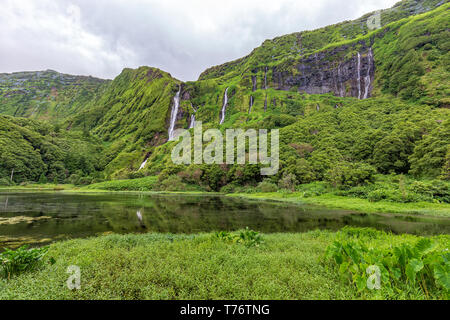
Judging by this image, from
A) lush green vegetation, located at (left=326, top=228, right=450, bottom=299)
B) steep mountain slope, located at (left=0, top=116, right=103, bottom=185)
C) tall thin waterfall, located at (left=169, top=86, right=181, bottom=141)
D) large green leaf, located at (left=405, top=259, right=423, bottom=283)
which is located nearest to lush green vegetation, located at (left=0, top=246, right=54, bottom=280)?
lush green vegetation, located at (left=326, top=228, right=450, bottom=299)

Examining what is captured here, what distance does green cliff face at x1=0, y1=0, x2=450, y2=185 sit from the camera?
2053 inches

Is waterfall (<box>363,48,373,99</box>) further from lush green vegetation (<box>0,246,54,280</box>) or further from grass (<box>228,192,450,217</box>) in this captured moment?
lush green vegetation (<box>0,246,54,280</box>)

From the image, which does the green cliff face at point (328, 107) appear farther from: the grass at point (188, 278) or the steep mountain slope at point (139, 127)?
the grass at point (188, 278)

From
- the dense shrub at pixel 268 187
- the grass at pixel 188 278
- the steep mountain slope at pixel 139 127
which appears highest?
the steep mountain slope at pixel 139 127

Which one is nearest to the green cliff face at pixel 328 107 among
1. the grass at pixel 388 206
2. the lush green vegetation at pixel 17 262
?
the grass at pixel 388 206

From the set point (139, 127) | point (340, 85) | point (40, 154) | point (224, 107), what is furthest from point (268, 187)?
point (139, 127)

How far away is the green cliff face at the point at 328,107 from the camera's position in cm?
5214

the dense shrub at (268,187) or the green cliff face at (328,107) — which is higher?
the green cliff face at (328,107)

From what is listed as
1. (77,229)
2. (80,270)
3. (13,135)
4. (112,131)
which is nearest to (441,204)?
(80,270)

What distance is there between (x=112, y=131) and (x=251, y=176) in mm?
163310

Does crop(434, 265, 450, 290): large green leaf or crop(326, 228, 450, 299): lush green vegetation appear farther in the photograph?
crop(326, 228, 450, 299): lush green vegetation
